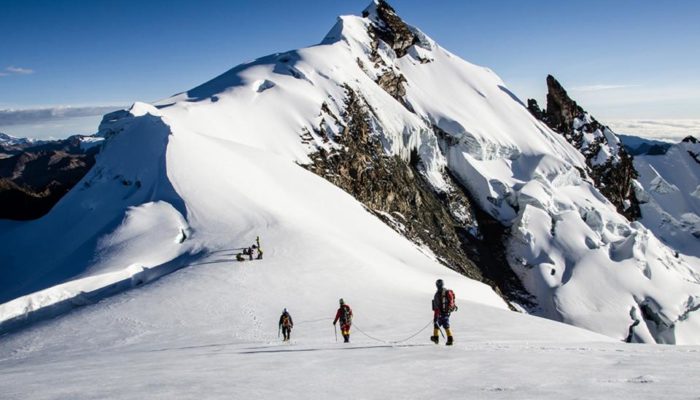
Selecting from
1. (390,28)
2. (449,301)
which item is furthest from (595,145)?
(449,301)

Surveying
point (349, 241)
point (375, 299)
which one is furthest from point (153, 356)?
point (349, 241)

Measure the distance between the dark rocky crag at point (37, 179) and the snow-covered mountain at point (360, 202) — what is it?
3015 millimetres

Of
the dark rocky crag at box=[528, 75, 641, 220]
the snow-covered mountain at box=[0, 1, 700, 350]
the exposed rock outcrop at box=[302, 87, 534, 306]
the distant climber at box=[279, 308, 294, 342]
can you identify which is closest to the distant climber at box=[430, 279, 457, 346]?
the distant climber at box=[279, 308, 294, 342]

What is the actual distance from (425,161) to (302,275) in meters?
49.3

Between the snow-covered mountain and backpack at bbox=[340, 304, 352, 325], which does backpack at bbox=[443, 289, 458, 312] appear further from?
the snow-covered mountain

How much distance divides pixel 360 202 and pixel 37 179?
13376cm

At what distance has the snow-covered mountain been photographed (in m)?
27.4

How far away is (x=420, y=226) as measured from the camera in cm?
5888

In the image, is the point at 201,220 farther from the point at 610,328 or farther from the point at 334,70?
the point at 610,328

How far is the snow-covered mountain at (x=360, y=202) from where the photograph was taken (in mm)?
27406

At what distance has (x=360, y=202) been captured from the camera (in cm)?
5166

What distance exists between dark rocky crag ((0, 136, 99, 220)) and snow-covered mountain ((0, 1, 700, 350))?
3.02 meters

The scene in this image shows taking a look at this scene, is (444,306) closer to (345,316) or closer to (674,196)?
(345,316)

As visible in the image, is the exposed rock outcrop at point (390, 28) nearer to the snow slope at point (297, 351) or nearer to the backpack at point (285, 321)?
the snow slope at point (297, 351)
